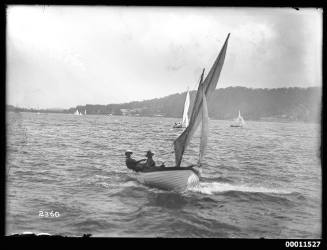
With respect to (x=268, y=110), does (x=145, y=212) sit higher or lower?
lower

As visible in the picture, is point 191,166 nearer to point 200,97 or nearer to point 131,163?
point 200,97

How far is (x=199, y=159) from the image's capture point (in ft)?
42.0

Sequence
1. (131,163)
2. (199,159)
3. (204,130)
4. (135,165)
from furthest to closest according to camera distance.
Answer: (131,163)
(135,165)
(199,159)
(204,130)

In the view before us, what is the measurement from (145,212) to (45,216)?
333cm

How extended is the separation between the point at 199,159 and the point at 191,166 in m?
0.50

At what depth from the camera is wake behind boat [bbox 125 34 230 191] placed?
41.1ft

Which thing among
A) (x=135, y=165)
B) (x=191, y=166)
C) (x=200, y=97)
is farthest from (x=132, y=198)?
(x=200, y=97)

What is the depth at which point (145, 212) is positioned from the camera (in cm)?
1188

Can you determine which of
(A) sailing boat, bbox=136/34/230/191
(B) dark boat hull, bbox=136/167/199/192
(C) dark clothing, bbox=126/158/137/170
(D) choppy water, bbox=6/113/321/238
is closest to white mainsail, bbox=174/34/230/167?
(A) sailing boat, bbox=136/34/230/191
